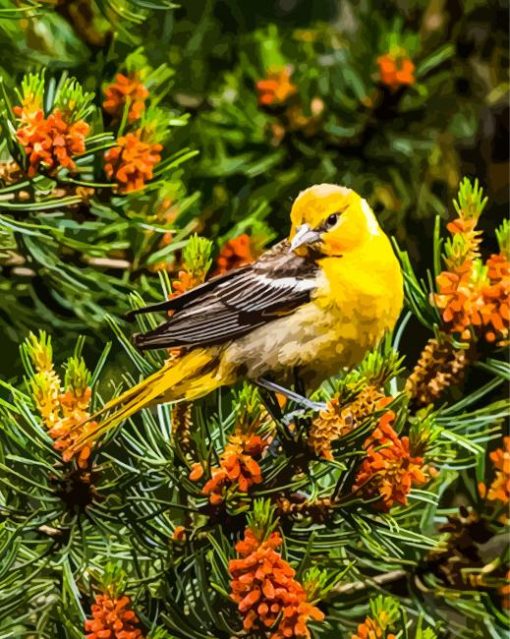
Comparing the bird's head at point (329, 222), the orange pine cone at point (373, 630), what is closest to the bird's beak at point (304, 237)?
the bird's head at point (329, 222)


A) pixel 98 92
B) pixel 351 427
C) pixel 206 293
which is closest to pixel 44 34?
pixel 98 92

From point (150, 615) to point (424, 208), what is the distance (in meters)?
0.34

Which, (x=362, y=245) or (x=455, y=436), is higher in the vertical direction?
(x=362, y=245)

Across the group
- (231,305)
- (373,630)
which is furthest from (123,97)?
(373,630)

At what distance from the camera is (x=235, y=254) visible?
695mm

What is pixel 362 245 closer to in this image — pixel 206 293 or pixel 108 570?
pixel 206 293

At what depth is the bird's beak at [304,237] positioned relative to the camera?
658mm

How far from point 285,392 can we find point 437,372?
10cm

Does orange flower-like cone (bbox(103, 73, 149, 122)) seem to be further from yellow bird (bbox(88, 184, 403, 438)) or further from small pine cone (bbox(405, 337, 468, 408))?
small pine cone (bbox(405, 337, 468, 408))

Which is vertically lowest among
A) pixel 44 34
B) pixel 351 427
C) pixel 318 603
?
pixel 318 603

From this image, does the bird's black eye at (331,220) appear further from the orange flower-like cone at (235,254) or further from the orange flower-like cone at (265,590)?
the orange flower-like cone at (265,590)

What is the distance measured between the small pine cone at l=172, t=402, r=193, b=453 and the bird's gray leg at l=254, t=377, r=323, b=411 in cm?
5

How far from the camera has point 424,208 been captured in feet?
2.48

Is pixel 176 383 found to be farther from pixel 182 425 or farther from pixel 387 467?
pixel 387 467
